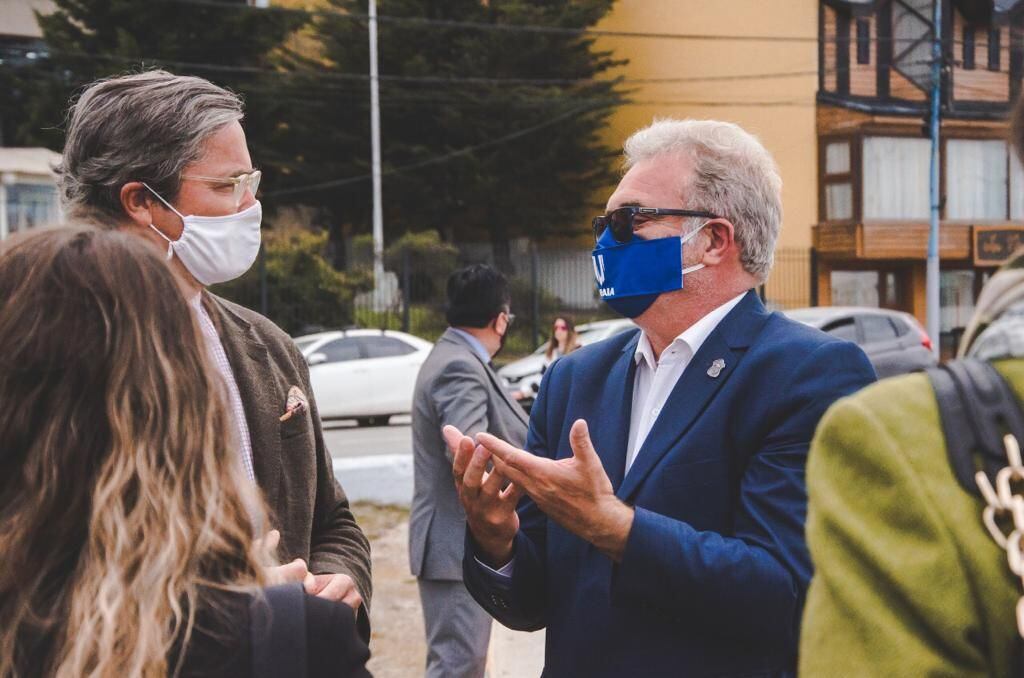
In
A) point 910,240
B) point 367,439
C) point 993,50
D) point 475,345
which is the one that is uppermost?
point 993,50

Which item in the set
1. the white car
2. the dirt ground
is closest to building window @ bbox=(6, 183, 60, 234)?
the white car

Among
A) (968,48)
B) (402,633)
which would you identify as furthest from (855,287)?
(402,633)

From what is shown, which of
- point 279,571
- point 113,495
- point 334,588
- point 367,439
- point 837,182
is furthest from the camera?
point 837,182

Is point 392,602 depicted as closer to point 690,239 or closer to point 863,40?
point 690,239

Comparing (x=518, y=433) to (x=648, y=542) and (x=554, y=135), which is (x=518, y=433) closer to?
(x=648, y=542)

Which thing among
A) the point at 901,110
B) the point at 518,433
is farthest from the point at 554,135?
the point at 518,433

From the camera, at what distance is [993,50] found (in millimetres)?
29734

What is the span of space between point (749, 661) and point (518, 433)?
2.45 m

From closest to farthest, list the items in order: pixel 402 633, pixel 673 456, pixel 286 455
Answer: pixel 673 456, pixel 286 455, pixel 402 633

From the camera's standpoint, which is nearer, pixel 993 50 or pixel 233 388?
pixel 233 388

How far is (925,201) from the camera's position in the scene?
95.4ft

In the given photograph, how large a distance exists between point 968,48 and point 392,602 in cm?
2851

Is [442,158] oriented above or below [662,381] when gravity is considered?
above

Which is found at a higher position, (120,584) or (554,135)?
(554,135)
